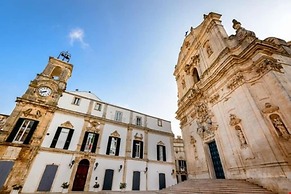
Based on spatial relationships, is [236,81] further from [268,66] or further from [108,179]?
[108,179]

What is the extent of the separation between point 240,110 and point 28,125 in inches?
752

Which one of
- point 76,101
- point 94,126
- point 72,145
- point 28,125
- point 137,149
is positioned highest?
point 76,101

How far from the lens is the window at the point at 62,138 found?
48.0 feet

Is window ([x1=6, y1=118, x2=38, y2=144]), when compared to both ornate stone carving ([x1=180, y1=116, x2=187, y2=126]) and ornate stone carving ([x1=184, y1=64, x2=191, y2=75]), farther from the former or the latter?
ornate stone carving ([x1=184, y1=64, x2=191, y2=75])

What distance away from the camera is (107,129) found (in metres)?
18.3

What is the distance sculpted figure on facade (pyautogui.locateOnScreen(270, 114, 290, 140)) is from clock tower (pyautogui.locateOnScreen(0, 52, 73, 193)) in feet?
60.9

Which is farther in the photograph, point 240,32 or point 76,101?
point 76,101

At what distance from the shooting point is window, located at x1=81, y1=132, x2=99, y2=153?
15916 mm

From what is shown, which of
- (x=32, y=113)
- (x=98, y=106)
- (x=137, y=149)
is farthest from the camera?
(x=98, y=106)

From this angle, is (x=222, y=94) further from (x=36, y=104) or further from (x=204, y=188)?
(x=36, y=104)

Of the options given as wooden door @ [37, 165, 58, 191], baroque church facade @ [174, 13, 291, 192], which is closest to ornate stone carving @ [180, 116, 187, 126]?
baroque church facade @ [174, 13, 291, 192]

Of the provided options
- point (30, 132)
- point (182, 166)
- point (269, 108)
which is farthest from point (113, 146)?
point (269, 108)

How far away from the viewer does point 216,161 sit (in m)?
10.1

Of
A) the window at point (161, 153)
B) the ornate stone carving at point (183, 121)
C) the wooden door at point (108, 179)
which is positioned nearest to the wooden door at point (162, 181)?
the window at point (161, 153)
